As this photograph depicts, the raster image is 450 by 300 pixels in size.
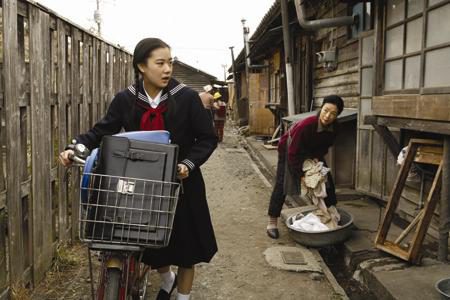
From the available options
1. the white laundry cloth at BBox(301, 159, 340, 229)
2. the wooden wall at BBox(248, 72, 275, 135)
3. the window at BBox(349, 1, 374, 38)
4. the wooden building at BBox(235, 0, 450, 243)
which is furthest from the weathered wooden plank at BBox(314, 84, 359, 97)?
the wooden wall at BBox(248, 72, 275, 135)

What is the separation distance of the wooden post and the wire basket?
8.64 ft

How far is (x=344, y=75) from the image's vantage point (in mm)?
8422

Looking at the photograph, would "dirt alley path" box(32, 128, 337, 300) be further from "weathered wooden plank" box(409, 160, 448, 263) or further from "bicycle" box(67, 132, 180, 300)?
"bicycle" box(67, 132, 180, 300)

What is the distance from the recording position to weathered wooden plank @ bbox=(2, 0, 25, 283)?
306cm

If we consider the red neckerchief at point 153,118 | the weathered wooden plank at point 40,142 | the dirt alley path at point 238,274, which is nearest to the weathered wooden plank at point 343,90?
the dirt alley path at point 238,274

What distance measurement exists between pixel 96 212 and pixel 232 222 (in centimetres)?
421

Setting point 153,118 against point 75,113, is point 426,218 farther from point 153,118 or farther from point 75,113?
point 75,113

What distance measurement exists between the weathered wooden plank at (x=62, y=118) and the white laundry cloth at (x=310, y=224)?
2.47 metres

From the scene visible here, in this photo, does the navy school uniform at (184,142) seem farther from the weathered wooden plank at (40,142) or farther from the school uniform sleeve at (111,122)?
the weathered wooden plank at (40,142)

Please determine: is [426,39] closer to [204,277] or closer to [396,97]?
[396,97]

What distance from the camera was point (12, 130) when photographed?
125 inches

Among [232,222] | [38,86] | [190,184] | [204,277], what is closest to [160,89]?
[190,184]

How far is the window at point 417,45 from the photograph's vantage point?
4.24 metres

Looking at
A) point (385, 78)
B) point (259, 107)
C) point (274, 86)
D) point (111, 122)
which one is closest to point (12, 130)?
point (111, 122)
